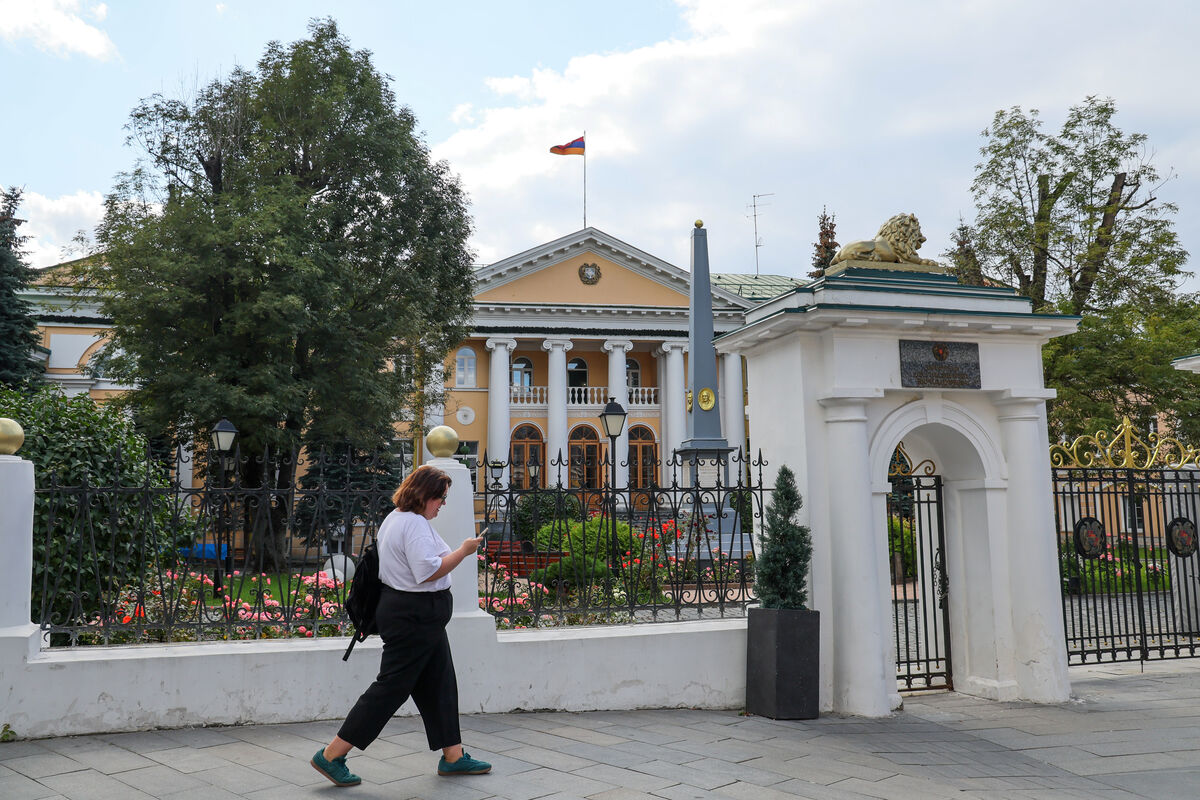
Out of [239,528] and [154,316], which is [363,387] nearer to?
[154,316]

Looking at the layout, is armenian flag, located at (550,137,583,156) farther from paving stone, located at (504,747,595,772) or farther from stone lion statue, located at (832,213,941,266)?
paving stone, located at (504,747,595,772)

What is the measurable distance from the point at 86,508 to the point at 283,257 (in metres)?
13.0

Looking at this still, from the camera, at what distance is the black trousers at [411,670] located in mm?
4520

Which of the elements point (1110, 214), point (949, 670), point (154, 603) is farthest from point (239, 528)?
point (1110, 214)

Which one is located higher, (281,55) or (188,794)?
(281,55)

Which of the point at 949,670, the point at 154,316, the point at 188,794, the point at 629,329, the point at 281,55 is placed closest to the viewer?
the point at 188,794

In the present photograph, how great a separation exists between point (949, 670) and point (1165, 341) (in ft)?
51.4

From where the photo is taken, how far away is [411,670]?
4.59 m

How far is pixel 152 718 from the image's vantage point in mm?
5793

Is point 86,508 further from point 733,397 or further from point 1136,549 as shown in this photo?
point 733,397

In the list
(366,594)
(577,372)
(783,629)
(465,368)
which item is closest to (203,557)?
(366,594)

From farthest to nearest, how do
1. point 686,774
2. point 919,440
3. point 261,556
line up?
point 919,440, point 261,556, point 686,774

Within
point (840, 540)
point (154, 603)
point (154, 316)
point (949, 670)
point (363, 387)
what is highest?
point (154, 316)

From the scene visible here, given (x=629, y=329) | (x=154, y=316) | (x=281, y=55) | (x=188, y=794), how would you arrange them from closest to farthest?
(x=188, y=794) → (x=154, y=316) → (x=281, y=55) → (x=629, y=329)
